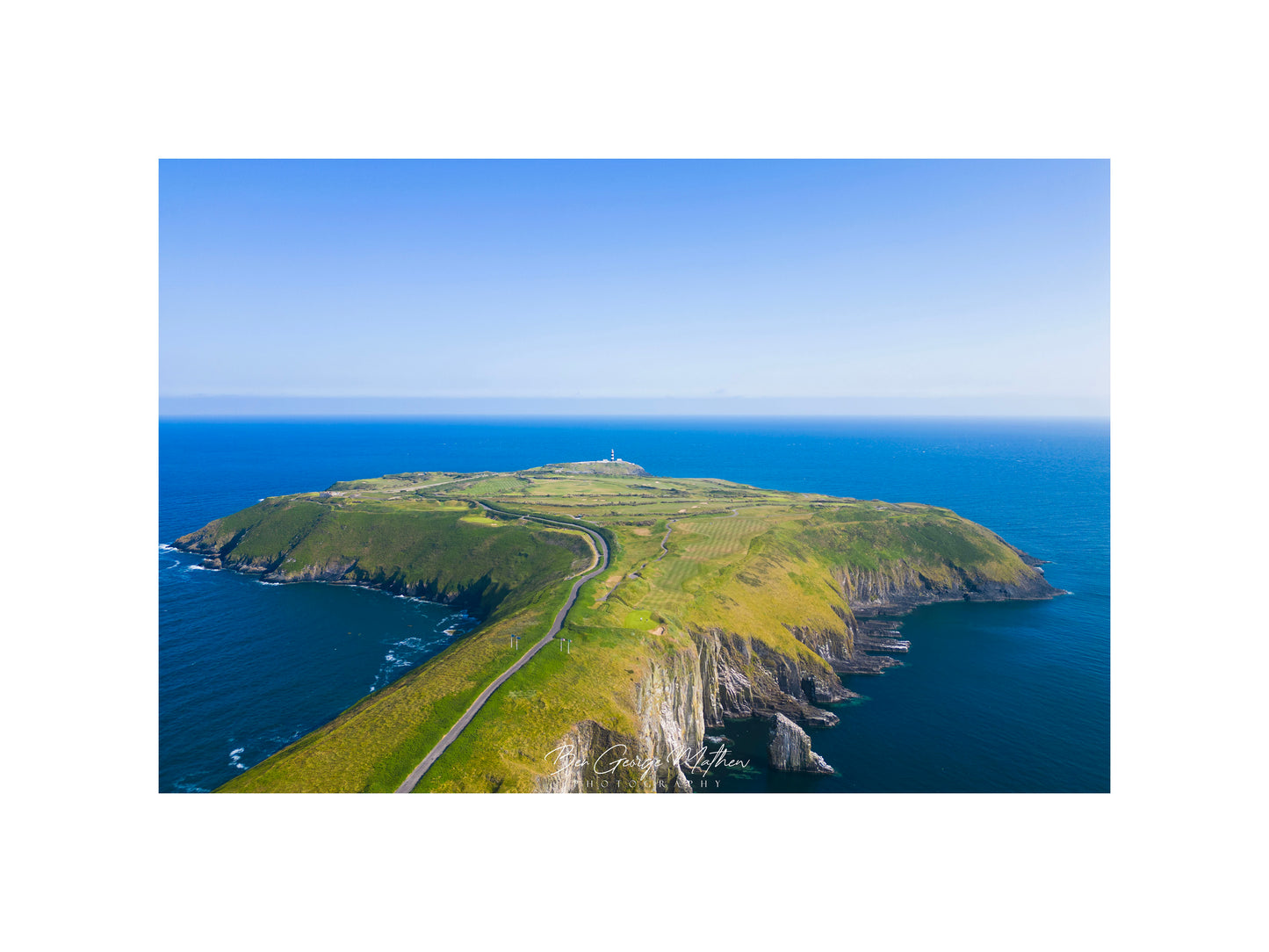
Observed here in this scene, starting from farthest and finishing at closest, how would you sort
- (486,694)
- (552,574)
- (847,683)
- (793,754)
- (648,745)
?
1. (552,574)
2. (847,683)
3. (793,754)
4. (648,745)
5. (486,694)

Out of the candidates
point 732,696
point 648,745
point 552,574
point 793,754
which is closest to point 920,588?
point 732,696

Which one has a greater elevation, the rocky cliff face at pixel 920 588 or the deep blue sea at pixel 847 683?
the rocky cliff face at pixel 920 588

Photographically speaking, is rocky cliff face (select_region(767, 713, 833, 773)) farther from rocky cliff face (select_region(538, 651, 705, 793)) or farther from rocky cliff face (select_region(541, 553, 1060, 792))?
rocky cliff face (select_region(538, 651, 705, 793))

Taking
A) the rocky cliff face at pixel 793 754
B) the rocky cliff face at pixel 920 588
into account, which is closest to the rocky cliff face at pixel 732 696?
the rocky cliff face at pixel 793 754

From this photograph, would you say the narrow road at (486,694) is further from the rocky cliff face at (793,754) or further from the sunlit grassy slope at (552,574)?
the rocky cliff face at (793,754)

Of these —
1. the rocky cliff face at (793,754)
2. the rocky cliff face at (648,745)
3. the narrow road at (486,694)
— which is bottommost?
the rocky cliff face at (793,754)

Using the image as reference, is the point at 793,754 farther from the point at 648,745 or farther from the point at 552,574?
the point at 552,574

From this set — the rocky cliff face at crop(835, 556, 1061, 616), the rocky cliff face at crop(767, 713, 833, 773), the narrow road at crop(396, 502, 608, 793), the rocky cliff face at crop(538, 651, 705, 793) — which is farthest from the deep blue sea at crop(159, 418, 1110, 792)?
the narrow road at crop(396, 502, 608, 793)
